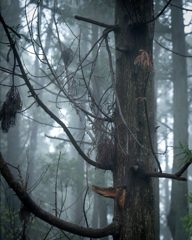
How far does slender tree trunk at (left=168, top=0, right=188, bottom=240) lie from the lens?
749cm

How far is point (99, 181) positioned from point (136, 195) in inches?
306

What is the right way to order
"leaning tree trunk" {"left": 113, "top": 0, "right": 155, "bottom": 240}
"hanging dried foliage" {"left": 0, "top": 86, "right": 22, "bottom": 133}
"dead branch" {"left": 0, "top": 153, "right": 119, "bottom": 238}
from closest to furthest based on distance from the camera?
"dead branch" {"left": 0, "top": 153, "right": 119, "bottom": 238} < "leaning tree trunk" {"left": 113, "top": 0, "right": 155, "bottom": 240} < "hanging dried foliage" {"left": 0, "top": 86, "right": 22, "bottom": 133}

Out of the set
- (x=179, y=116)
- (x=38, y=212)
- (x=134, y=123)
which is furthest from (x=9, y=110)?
(x=179, y=116)

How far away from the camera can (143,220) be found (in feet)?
6.48

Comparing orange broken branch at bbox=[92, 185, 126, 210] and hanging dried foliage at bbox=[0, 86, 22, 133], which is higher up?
hanging dried foliage at bbox=[0, 86, 22, 133]

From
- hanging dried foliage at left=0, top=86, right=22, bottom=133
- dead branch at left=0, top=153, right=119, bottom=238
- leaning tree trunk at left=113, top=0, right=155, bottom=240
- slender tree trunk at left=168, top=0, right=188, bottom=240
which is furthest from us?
slender tree trunk at left=168, top=0, right=188, bottom=240

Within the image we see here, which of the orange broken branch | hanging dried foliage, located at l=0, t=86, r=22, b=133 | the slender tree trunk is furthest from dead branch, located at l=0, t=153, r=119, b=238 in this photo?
the slender tree trunk

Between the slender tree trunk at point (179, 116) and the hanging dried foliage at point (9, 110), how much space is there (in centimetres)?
676

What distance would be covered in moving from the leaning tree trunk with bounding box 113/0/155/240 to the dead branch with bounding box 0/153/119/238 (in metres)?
0.25

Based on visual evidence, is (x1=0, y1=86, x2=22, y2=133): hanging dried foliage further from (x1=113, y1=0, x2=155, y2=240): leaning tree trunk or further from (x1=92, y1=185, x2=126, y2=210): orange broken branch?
(x1=92, y1=185, x2=126, y2=210): orange broken branch

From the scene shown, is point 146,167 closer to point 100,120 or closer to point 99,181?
point 100,120

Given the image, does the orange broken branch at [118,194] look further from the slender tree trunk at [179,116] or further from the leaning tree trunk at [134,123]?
the slender tree trunk at [179,116]

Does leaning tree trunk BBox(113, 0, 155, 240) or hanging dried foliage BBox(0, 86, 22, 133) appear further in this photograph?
hanging dried foliage BBox(0, 86, 22, 133)

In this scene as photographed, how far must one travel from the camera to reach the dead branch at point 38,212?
5.80 feet
